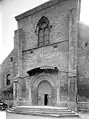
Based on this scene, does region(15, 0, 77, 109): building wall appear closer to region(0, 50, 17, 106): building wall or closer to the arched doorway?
the arched doorway

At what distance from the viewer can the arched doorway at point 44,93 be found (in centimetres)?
1012

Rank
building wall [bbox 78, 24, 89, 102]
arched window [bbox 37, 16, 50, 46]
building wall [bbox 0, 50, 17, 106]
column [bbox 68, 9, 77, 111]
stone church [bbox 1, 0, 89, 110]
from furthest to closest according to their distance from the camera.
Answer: building wall [bbox 0, 50, 17, 106] → arched window [bbox 37, 16, 50, 46] → stone church [bbox 1, 0, 89, 110] → building wall [bbox 78, 24, 89, 102] → column [bbox 68, 9, 77, 111]

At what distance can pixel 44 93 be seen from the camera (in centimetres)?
1033

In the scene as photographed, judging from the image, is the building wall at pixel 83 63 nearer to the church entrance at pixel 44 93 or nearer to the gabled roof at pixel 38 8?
the church entrance at pixel 44 93

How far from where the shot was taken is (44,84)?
10398mm

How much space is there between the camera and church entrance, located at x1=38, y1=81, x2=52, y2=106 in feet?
33.2

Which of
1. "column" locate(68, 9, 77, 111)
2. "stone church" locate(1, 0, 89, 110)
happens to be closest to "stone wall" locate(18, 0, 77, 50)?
"stone church" locate(1, 0, 89, 110)

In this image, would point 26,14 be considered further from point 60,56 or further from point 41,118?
point 41,118

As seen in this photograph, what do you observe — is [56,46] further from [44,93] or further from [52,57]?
[44,93]

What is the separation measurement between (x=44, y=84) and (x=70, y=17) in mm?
4659

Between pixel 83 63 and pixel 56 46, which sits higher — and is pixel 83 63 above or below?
below

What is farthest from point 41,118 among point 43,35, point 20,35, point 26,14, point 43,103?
point 26,14

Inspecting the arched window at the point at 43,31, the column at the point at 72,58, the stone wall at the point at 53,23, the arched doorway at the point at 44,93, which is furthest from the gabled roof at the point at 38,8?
the arched doorway at the point at 44,93

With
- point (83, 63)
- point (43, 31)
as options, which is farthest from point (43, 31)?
point (83, 63)
